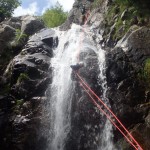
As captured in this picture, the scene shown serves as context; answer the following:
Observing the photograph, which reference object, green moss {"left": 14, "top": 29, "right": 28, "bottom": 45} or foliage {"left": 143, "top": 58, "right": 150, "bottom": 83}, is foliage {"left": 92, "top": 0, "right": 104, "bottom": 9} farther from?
foliage {"left": 143, "top": 58, "right": 150, "bottom": 83}

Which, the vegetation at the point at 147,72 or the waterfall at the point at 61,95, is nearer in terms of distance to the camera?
the vegetation at the point at 147,72

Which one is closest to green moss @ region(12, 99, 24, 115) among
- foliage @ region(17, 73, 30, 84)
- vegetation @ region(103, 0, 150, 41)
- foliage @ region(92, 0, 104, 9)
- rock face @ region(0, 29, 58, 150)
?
rock face @ region(0, 29, 58, 150)

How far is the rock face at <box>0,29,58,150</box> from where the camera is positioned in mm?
12305

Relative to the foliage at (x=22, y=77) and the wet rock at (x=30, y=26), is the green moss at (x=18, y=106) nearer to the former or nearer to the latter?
the foliage at (x=22, y=77)

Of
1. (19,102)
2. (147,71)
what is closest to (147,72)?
(147,71)

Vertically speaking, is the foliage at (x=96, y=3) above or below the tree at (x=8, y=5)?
below

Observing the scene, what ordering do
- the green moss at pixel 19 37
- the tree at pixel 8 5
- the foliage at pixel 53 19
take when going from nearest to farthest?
the green moss at pixel 19 37 → the tree at pixel 8 5 → the foliage at pixel 53 19

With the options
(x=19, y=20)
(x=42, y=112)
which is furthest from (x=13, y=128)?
(x=19, y=20)

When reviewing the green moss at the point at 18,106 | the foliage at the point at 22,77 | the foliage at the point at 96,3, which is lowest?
the green moss at the point at 18,106

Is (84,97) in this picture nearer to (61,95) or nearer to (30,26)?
(61,95)

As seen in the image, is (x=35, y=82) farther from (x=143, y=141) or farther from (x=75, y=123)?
(x=143, y=141)

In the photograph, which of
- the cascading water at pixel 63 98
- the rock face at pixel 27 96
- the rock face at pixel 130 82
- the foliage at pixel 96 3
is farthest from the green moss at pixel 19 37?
the rock face at pixel 130 82

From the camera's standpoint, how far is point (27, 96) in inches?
530

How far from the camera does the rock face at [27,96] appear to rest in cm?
1230
